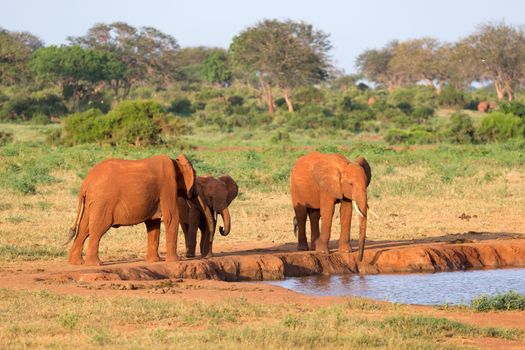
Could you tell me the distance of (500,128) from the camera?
4244cm

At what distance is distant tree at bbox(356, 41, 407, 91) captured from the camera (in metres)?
100

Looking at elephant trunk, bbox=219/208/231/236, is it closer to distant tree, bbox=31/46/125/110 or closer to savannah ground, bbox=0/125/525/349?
savannah ground, bbox=0/125/525/349

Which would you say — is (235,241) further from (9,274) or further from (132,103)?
(132,103)

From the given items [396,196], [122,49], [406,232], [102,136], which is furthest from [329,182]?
[122,49]

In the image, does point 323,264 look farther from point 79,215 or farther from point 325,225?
point 79,215

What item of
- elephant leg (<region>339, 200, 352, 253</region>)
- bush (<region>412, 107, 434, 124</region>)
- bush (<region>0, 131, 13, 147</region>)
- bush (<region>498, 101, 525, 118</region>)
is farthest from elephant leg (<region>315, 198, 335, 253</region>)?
bush (<region>412, 107, 434, 124</region>)

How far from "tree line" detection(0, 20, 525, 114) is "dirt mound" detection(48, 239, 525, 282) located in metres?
45.9

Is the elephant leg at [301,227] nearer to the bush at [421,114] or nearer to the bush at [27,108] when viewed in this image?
the bush at [421,114]

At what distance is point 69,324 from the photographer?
965cm

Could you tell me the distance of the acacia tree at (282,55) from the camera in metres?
68.1

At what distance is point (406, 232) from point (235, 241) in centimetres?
324

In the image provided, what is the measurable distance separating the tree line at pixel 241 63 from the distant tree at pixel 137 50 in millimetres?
71

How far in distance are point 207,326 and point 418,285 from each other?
5090 mm

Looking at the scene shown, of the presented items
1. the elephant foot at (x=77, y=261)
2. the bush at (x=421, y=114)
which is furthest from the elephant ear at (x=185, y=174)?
the bush at (x=421, y=114)
